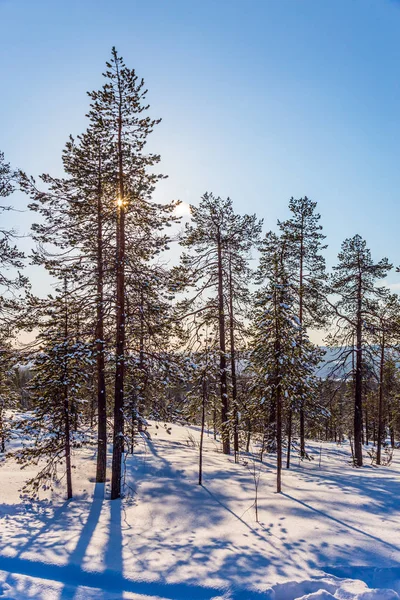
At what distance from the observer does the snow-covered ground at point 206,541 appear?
6719 millimetres

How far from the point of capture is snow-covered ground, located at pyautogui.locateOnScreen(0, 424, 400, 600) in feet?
22.0

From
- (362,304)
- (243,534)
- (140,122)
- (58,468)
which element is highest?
(140,122)

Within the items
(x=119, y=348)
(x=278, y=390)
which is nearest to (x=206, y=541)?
(x=278, y=390)

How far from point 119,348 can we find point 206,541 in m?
6.43

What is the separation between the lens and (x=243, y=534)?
29.8 ft

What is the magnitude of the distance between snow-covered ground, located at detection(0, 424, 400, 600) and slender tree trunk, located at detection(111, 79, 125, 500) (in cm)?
112

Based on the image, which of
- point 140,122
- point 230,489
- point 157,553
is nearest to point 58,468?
point 230,489

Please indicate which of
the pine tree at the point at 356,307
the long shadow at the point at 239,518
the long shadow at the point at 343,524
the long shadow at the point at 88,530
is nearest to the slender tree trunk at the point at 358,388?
the pine tree at the point at 356,307

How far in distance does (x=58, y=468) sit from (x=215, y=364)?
9563 mm

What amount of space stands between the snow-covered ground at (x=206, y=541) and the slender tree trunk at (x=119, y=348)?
44.1 inches

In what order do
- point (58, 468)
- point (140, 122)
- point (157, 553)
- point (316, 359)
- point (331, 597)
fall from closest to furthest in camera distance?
point (331, 597)
point (157, 553)
point (140, 122)
point (58, 468)
point (316, 359)

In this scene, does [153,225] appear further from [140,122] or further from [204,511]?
[204,511]

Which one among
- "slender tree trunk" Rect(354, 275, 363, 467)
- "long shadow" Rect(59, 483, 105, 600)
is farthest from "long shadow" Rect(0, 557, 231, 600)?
"slender tree trunk" Rect(354, 275, 363, 467)

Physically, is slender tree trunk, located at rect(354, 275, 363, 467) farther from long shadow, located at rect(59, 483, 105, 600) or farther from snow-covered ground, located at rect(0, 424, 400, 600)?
long shadow, located at rect(59, 483, 105, 600)
